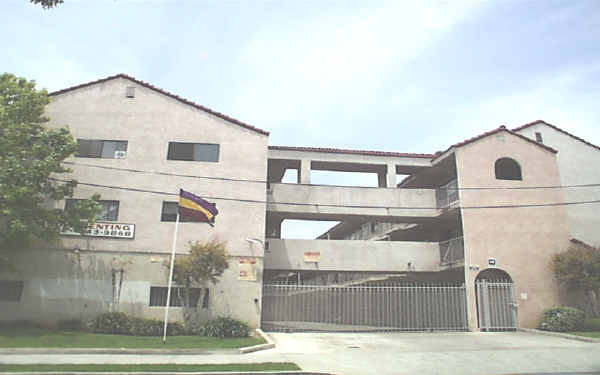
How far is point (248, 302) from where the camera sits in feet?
69.8

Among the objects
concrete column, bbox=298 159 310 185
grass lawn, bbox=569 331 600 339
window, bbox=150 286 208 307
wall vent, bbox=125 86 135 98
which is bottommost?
grass lawn, bbox=569 331 600 339

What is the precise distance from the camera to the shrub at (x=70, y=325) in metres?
19.7

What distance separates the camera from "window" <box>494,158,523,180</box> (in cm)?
2620

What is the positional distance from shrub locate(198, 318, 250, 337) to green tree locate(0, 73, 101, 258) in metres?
6.34

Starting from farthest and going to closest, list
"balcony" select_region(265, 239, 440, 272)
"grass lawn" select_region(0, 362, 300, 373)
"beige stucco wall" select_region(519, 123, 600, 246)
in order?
"beige stucco wall" select_region(519, 123, 600, 246)
"balcony" select_region(265, 239, 440, 272)
"grass lawn" select_region(0, 362, 300, 373)

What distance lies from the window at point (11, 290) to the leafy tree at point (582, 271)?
929 inches

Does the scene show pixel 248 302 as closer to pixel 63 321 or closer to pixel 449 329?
pixel 63 321

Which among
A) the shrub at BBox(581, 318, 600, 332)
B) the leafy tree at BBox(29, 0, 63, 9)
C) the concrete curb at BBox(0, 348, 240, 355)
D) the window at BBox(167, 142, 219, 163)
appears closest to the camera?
the leafy tree at BBox(29, 0, 63, 9)

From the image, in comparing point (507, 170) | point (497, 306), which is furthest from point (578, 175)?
point (497, 306)

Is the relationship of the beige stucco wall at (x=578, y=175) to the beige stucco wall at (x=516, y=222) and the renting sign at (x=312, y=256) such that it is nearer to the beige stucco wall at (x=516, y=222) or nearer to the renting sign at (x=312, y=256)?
the beige stucco wall at (x=516, y=222)

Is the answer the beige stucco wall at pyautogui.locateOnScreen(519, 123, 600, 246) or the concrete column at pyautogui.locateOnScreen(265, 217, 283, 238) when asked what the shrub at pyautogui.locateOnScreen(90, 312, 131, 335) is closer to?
the concrete column at pyautogui.locateOnScreen(265, 217, 283, 238)

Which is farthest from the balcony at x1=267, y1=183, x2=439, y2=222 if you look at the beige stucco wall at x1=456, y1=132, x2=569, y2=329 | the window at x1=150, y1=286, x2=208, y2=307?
the window at x1=150, y1=286, x2=208, y2=307

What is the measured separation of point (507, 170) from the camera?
27.0 m

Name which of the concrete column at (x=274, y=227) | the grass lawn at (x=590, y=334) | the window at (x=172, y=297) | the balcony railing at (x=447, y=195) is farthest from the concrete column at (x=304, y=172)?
the grass lawn at (x=590, y=334)
